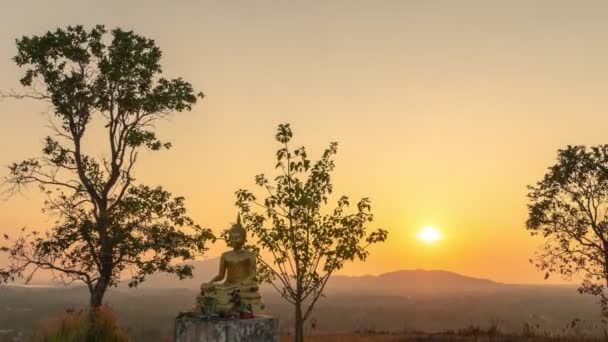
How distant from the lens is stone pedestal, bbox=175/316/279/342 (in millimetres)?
12648

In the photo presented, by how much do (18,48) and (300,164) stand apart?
35.3ft

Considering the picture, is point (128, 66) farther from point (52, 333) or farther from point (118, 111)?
point (52, 333)

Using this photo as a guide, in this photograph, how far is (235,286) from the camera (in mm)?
14000

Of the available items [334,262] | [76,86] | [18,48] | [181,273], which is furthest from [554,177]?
[18,48]

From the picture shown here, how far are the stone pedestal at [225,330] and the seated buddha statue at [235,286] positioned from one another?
18.2 inches

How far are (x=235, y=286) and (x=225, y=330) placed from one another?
4.91 feet

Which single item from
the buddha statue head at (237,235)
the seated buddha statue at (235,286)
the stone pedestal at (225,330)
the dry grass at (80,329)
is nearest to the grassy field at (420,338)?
the dry grass at (80,329)

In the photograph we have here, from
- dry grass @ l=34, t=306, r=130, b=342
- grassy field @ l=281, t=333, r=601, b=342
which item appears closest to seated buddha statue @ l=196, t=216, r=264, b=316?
dry grass @ l=34, t=306, r=130, b=342

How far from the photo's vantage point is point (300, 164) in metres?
21.2

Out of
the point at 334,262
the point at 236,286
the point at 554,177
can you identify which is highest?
the point at 554,177

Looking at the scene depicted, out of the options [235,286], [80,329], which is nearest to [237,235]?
[235,286]

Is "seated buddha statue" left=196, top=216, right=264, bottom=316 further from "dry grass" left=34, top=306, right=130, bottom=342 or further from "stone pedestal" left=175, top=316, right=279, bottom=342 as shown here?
"dry grass" left=34, top=306, right=130, bottom=342

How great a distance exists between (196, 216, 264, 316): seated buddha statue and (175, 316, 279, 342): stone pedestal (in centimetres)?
46

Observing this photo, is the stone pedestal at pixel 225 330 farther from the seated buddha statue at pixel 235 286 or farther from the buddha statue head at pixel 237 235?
the buddha statue head at pixel 237 235
